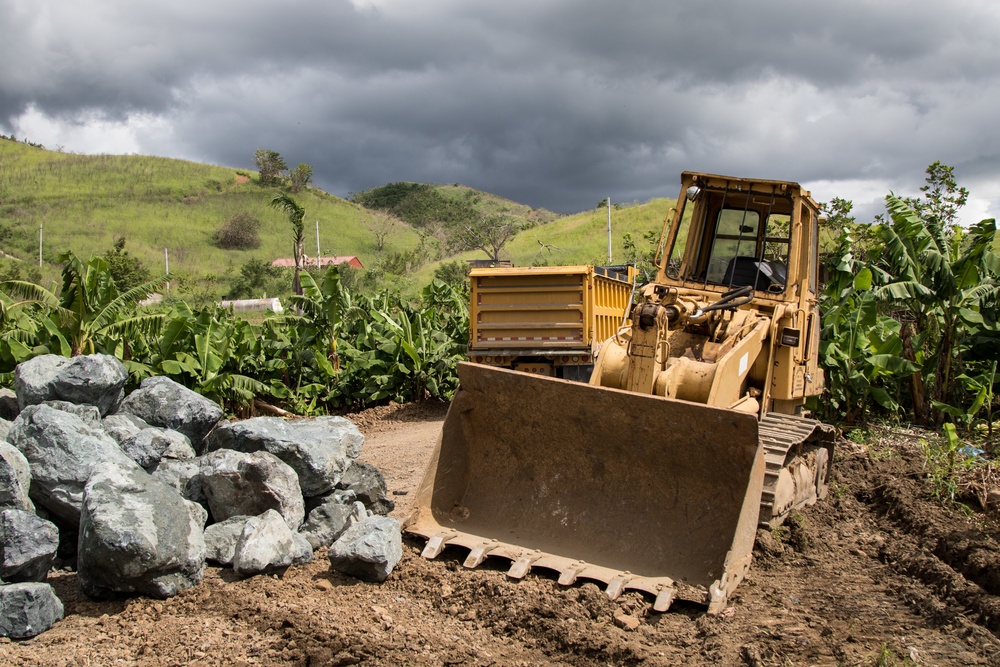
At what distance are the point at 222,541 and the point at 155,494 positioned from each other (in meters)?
0.66

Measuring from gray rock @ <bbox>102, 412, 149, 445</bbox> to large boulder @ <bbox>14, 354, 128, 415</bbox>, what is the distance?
28cm

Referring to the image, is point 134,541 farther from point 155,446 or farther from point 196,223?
point 196,223

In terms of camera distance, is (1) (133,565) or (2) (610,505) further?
(2) (610,505)

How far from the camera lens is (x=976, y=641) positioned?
489cm

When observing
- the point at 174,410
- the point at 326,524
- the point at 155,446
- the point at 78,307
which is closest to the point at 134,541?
the point at 326,524

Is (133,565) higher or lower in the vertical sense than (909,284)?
lower

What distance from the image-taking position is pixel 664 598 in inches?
203

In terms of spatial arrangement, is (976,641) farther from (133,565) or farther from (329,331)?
(329,331)

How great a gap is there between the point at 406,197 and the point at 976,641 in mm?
90311

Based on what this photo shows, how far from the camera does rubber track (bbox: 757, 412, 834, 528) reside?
6242mm

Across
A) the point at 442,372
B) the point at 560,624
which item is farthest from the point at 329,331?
the point at 560,624

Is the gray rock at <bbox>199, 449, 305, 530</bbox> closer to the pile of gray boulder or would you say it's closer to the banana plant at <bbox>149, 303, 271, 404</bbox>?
the pile of gray boulder

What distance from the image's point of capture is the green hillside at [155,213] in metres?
49.9

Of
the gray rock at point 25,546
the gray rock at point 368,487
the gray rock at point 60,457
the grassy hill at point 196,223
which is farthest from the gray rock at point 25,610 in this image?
the grassy hill at point 196,223
